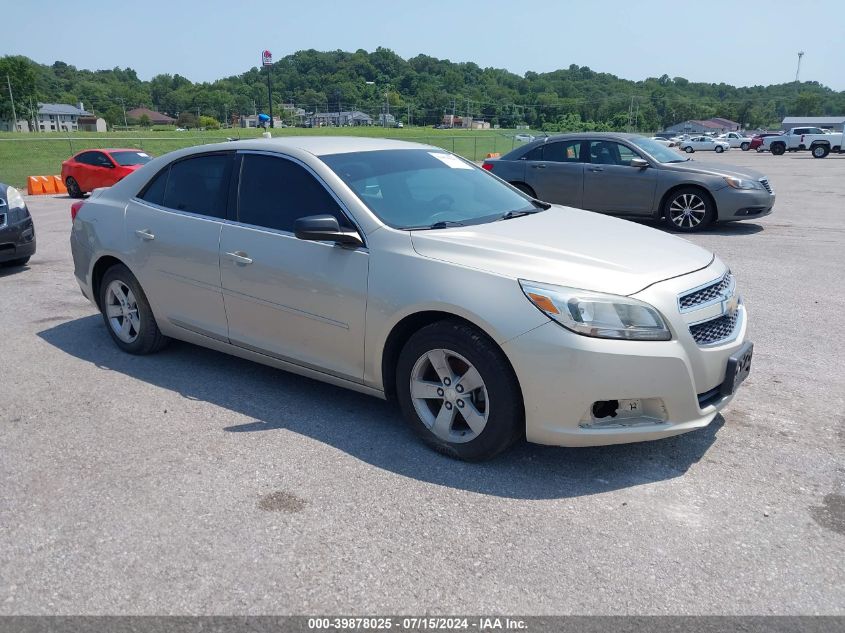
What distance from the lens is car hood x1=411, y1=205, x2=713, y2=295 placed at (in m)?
3.49

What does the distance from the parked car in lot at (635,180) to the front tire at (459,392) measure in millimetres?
8715

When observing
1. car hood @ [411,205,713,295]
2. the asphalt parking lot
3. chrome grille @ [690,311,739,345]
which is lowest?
the asphalt parking lot

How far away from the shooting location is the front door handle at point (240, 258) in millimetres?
4484

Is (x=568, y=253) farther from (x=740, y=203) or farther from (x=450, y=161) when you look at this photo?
(x=740, y=203)

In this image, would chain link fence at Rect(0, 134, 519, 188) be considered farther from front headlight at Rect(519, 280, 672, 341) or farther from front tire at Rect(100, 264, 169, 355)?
front headlight at Rect(519, 280, 672, 341)

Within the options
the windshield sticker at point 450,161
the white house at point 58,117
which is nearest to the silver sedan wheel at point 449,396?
the windshield sticker at point 450,161

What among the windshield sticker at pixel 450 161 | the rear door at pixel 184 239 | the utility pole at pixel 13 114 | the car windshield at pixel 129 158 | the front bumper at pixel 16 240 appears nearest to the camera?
the rear door at pixel 184 239

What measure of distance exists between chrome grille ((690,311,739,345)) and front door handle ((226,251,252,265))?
2.65 meters

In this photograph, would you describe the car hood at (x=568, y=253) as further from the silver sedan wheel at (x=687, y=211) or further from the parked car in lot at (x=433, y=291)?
the silver sedan wheel at (x=687, y=211)

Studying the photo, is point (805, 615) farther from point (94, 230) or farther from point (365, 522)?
point (94, 230)

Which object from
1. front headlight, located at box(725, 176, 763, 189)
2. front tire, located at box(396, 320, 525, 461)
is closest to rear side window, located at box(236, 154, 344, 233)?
front tire, located at box(396, 320, 525, 461)

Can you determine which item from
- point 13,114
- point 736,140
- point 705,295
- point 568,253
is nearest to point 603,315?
point 568,253

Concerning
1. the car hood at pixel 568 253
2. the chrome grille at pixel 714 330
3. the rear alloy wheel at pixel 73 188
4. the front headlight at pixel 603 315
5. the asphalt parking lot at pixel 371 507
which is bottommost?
the asphalt parking lot at pixel 371 507

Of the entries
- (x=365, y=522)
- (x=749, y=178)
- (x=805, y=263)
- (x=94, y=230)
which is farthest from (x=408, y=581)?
(x=749, y=178)
